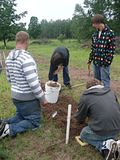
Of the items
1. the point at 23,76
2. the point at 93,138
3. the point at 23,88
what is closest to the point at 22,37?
the point at 23,76

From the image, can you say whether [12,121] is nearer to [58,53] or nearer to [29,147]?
[29,147]

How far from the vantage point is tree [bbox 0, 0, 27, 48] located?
40.8 metres

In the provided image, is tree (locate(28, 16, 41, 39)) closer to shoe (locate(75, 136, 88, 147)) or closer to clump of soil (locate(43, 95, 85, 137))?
clump of soil (locate(43, 95, 85, 137))

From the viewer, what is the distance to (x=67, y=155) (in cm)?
523

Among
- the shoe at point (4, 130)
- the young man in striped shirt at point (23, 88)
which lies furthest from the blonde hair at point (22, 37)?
the shoe at point (4, 130)

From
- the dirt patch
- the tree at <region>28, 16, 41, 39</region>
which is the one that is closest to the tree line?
the tree at <region>28, 16, 41, 39</region>

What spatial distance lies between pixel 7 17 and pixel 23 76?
37233mm

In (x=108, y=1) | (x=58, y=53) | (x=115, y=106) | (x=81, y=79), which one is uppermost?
(x=108, y=1)

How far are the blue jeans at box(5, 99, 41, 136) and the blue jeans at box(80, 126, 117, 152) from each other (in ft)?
3.33

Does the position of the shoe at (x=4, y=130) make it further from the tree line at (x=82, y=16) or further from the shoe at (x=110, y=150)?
the tree line at (x=82, y=16)

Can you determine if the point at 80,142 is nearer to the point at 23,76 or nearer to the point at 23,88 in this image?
the point at 23,88

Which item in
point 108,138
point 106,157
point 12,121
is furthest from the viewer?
point 12,121

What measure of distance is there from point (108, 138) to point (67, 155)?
697 millimetres

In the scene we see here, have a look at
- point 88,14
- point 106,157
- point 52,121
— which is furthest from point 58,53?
point 88,14
